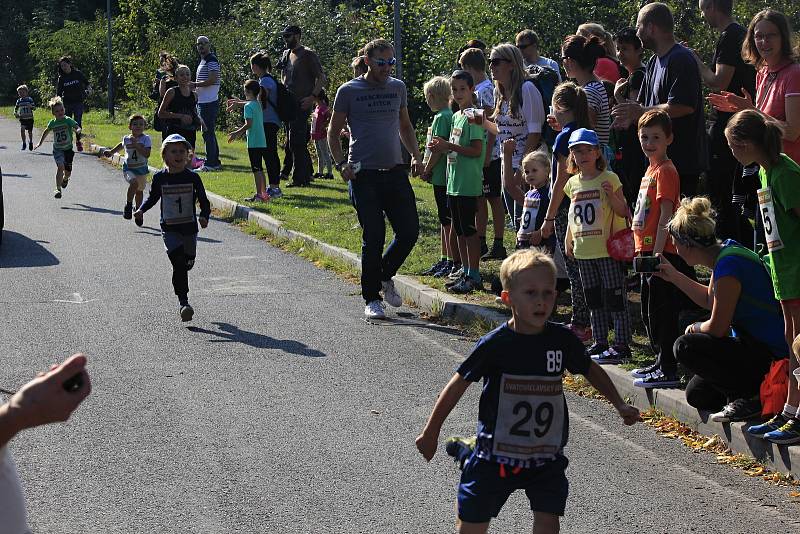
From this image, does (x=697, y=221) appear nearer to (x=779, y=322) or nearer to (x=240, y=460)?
(x=779, y=322)

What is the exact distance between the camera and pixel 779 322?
269 inches

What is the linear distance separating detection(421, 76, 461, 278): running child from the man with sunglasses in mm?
7263

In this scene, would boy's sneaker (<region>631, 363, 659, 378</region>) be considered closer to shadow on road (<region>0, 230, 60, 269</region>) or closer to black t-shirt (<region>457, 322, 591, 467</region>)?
black t-shirt (<region>457, 322, 591, 467</region>)

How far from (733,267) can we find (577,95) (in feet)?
8.25

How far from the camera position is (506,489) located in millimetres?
4707

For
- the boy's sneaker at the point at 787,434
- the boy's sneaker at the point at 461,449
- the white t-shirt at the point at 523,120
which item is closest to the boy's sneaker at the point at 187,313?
the white t-shirt at the point at 523,120

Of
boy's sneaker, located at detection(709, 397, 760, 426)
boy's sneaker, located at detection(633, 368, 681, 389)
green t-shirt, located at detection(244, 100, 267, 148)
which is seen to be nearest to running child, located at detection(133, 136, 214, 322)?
boy's sneaker, located at detection(633, 368, 681, 389)

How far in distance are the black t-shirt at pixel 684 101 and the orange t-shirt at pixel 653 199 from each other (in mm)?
1043

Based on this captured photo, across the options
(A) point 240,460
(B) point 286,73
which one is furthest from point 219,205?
(A) point 240,460

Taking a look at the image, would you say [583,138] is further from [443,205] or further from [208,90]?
[208,90]

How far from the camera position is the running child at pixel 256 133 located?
58.7 feet

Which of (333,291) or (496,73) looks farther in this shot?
(333,291)

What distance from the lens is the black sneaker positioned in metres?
6.70

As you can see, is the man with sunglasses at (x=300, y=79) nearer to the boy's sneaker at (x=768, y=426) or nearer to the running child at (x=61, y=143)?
the running child at (x=61, y=143)
